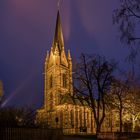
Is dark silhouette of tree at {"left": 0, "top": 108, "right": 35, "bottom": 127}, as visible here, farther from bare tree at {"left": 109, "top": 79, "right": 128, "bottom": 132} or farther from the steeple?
the steeple

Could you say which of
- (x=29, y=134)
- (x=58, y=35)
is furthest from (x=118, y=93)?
(x=58, y=35)

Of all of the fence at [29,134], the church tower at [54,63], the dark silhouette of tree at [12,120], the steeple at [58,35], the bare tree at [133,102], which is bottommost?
the fence at [29,134]

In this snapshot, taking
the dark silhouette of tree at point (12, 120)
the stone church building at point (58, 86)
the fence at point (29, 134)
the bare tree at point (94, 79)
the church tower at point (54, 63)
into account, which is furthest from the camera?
the church tower at point (54, 63)

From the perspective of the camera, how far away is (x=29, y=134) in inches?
861

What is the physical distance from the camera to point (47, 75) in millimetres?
126812

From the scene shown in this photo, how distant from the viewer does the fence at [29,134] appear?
742 inches

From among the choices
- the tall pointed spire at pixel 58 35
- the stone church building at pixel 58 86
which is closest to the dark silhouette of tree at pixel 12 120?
the stone church building at pixel 58 86

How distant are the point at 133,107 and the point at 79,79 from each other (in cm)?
1546

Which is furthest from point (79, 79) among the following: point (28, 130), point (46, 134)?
point (28, 130)

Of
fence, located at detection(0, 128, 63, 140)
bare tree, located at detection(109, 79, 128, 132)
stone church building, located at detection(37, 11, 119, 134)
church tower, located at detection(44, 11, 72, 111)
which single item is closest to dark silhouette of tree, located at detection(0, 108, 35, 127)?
fence, located at detection(0, 128, 63, 140)

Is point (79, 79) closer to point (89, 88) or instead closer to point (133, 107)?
point (89, 88)

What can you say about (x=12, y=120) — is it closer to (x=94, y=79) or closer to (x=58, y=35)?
(x=94, y=79)

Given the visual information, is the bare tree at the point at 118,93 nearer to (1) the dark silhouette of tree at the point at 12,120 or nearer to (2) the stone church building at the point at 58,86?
(1) the dark silhouette of tree at the point at 12,120

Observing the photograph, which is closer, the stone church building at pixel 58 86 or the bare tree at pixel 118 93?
the bare tree at pixel 118 93
